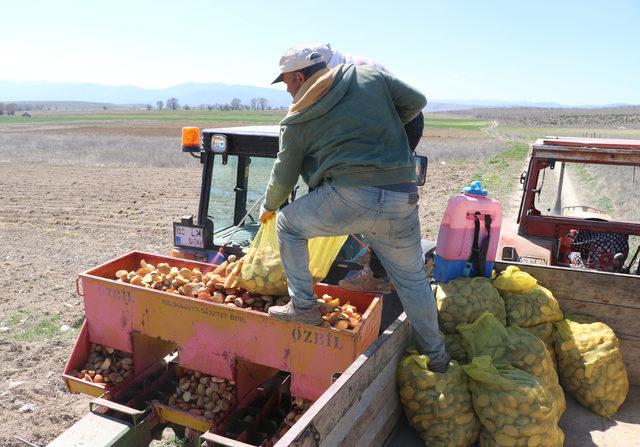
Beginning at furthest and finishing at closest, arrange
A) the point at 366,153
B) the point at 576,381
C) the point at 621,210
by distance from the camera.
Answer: the point at 621,210 < the point at 576,381 < the point at 366,153

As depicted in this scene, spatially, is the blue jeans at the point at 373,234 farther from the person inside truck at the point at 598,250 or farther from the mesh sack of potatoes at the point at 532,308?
the person inside truck at the point at 598,250

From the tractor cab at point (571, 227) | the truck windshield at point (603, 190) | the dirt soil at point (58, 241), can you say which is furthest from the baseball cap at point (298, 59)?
the truck windshield at point (603, 190)

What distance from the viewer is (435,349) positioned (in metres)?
2.77

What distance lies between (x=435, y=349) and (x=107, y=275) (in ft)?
6.70

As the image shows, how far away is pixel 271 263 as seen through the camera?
2912mm

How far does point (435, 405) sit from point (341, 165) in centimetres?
127

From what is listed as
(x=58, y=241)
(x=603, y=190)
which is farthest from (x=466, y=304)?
(x=603, y=190)

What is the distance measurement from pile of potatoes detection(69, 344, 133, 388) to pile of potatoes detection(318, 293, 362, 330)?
50.4 inches

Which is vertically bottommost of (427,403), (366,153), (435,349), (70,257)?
(70,257)

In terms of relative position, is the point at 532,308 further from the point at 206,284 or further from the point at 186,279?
the point at 186,279

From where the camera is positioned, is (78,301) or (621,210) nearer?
(78,301)

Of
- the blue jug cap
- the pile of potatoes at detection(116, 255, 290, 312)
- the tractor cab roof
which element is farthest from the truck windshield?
the pile of potatoes at detection(116, 255, 290, 312)

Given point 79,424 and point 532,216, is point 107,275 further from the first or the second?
point 532,216

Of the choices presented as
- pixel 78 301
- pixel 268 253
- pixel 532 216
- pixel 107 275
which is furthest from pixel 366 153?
pixel 78 301
